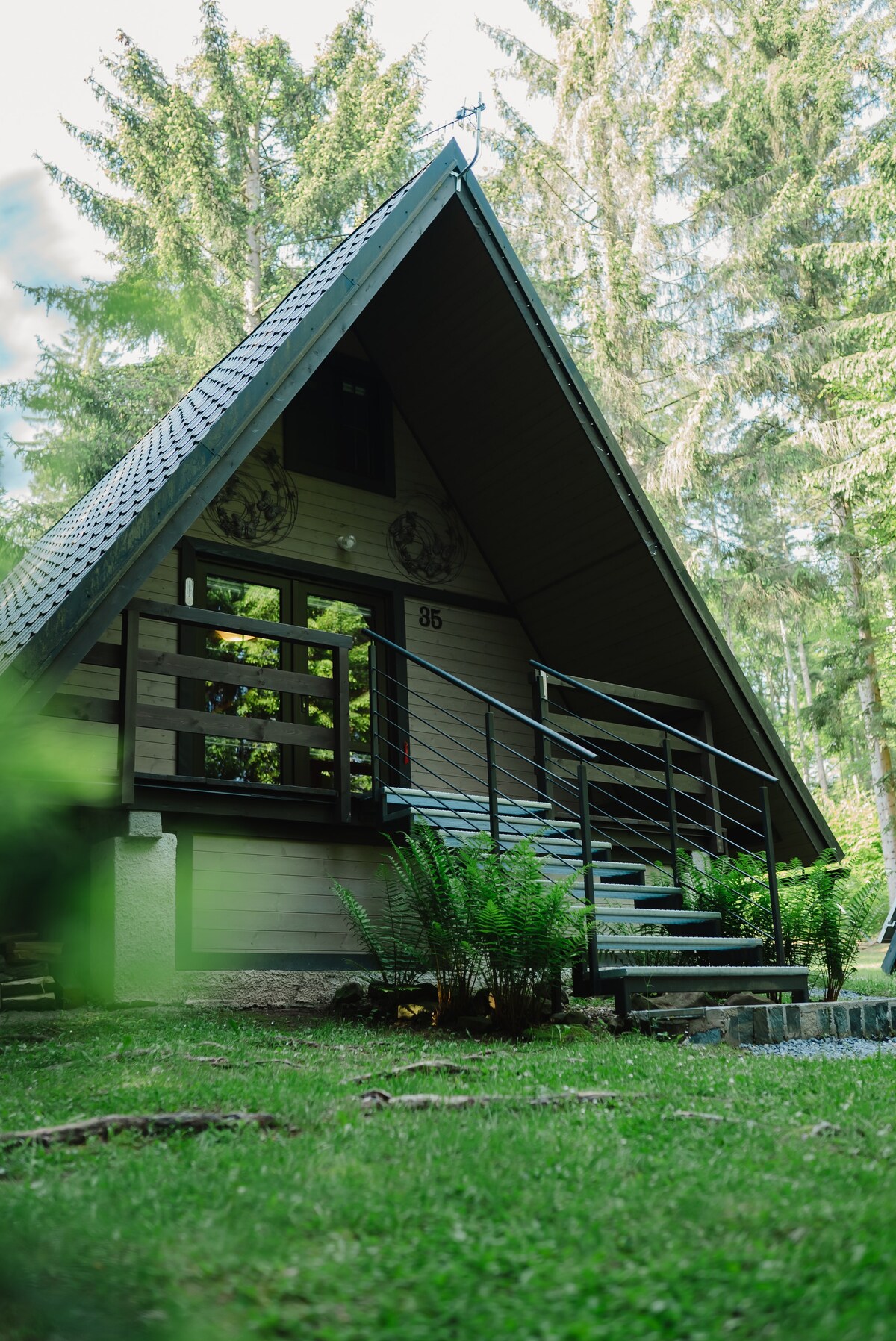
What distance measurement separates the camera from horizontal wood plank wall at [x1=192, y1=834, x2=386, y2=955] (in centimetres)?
756

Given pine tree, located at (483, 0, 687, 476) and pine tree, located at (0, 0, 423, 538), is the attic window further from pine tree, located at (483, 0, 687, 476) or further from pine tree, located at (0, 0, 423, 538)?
pine tree, located at (483, 0, 687, 476)

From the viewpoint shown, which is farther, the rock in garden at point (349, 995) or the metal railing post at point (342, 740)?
the metal railing post at point (342, 740)

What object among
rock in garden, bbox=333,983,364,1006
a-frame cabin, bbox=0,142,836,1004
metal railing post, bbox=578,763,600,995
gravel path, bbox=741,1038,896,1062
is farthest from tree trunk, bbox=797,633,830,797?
rock in garden, bbox=333,983,364,1006

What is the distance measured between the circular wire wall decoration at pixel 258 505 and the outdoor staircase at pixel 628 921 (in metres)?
2.70

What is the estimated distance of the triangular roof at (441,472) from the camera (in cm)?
582

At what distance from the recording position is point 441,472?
10047 mm

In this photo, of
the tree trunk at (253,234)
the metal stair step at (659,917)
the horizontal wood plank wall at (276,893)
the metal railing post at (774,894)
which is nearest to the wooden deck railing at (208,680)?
the horizontal wood plank wall at (276,893)

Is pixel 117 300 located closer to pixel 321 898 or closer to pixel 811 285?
pixel 321 898

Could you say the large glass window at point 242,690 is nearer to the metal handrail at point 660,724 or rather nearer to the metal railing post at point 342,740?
the metal railing post at point 342,740

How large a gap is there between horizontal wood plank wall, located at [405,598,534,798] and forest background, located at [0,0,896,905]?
7921mm

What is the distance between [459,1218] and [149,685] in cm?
651

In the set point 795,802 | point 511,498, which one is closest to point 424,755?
point 511,498

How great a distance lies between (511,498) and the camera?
9.62m

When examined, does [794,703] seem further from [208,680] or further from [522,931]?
[522,931]
